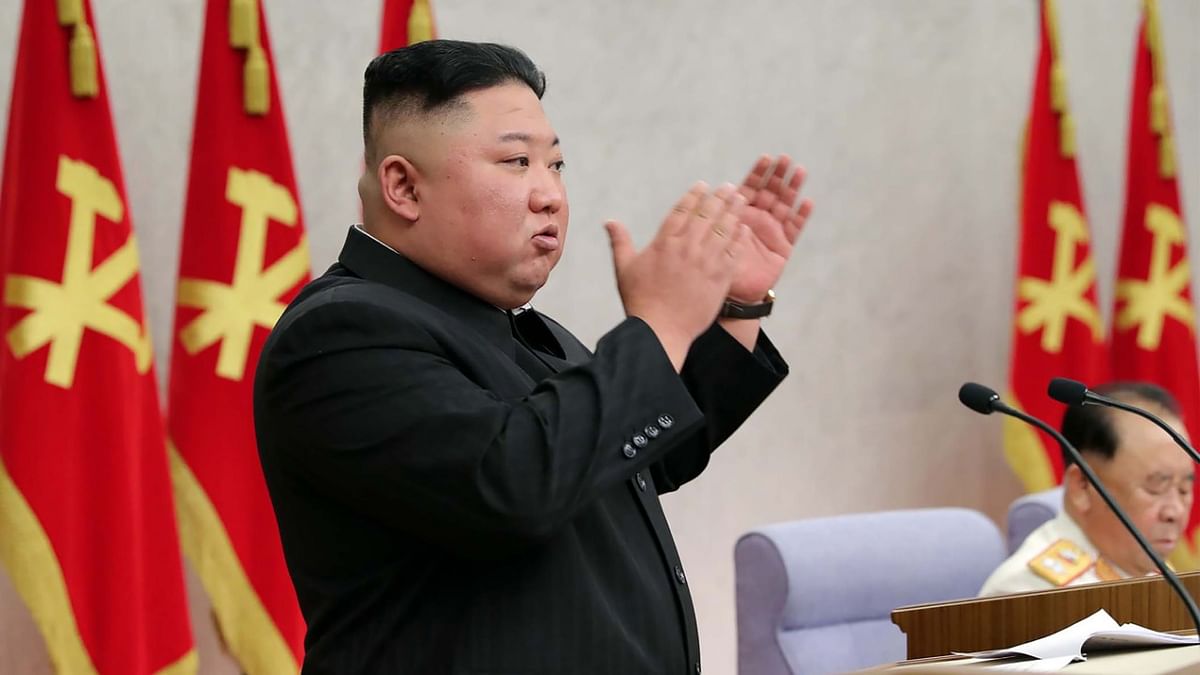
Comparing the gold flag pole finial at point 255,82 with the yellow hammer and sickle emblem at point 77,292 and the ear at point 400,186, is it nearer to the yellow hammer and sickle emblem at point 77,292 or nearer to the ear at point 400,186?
the yellow hammer and sickle emblem at point 77,292

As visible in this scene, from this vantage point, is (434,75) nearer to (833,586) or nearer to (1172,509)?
(833,586)

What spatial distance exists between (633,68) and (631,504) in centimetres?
280

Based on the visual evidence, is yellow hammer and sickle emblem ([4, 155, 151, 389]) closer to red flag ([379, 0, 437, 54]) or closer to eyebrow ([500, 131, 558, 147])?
red flag ([379, 0, 437, 54])

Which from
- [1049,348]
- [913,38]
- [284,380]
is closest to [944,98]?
[913,38]

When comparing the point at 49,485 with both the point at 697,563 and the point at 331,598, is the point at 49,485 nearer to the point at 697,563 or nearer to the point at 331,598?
the point at 331,598

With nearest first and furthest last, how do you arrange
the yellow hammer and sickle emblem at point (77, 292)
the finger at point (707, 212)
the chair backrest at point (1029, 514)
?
the finger at point (707, 212) → the yellow hammer and sickle emblem at point (77, 292) → the chair backrest at point (1029, 514)

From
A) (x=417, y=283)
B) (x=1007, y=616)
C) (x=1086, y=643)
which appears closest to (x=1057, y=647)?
(x=1086, y=643)

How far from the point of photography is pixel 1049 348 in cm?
489

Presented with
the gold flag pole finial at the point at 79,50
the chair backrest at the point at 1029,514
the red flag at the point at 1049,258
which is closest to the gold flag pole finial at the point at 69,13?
the gold flag pole finial at the point at 79,50

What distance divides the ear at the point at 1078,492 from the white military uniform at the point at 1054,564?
41mm

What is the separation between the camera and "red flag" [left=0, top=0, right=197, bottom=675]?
2734mm

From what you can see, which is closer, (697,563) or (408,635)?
(408,635)

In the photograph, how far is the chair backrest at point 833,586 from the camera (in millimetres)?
3092

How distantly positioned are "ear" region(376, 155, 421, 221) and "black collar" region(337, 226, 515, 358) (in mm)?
55
